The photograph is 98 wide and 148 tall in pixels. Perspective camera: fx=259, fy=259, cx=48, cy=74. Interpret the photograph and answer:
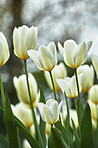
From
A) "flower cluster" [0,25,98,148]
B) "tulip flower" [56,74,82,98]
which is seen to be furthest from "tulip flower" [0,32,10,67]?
"tulip flower" [56,74,82,98]

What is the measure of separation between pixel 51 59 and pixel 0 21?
2417mm

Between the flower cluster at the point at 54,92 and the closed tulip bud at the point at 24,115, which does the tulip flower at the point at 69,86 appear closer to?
the flower cluster at the point at 54,92

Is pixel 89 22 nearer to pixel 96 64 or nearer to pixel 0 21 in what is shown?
pixel 0 21

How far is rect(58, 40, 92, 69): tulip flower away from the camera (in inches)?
17.6

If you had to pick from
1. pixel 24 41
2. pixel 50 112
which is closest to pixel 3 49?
pixel 24 41

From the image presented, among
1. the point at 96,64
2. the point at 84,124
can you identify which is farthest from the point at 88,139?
the point at 96,64

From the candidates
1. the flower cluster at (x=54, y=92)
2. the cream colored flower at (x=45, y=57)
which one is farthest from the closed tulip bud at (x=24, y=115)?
the cream colored flower at (x=45, y=57)

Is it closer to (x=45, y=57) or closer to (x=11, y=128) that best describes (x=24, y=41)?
(x=45, y=57)

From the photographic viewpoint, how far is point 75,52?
46 centimetres

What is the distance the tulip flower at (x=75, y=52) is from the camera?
45 cm

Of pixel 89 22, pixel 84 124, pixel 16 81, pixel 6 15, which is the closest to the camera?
pixel 84 124

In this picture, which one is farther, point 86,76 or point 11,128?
point 86,76

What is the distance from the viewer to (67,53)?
464mm

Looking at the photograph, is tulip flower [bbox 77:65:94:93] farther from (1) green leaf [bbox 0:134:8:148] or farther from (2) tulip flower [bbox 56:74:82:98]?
(1) green leaf [bbox 0:134:8:148]
